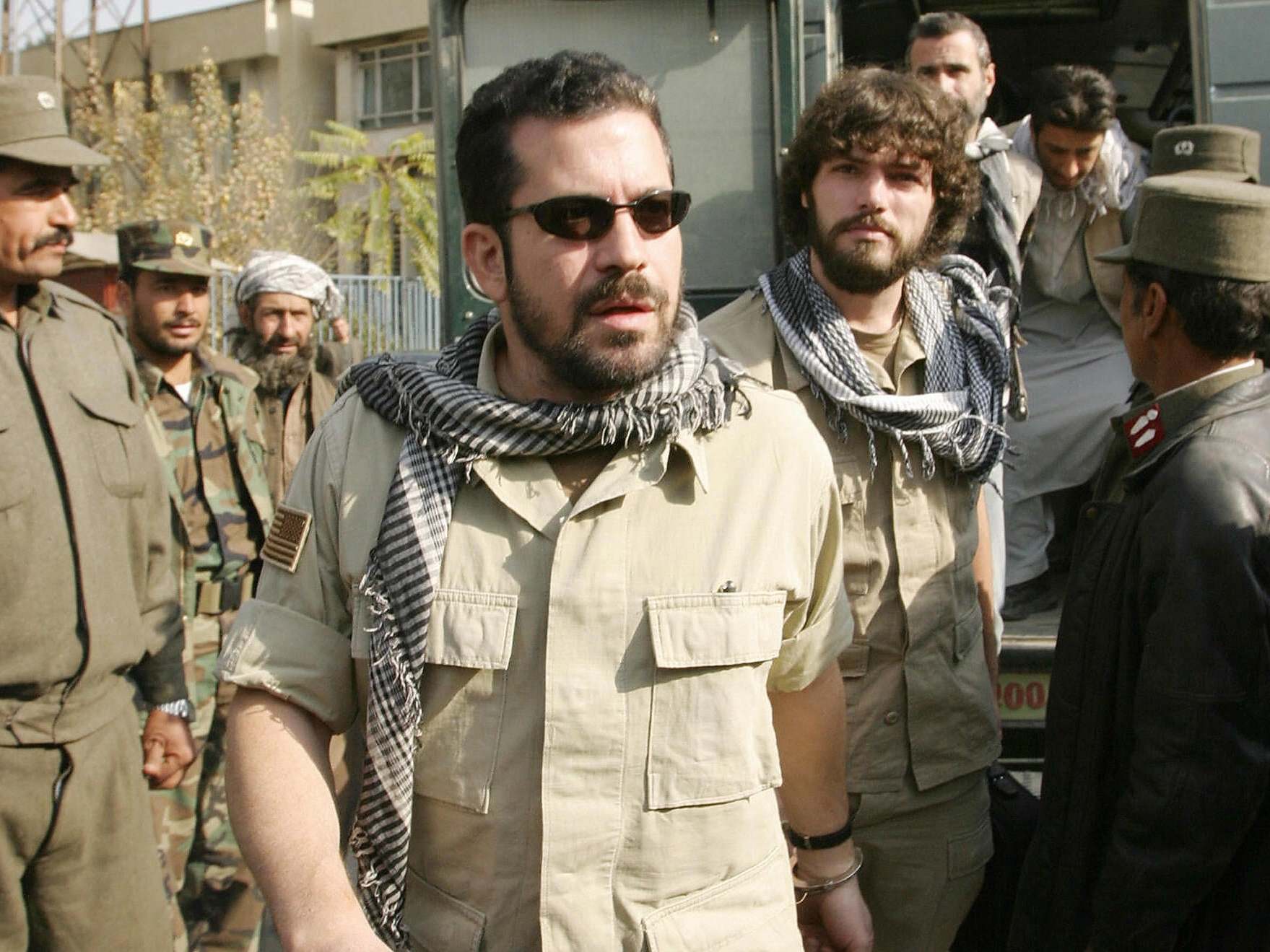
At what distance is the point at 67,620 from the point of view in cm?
287

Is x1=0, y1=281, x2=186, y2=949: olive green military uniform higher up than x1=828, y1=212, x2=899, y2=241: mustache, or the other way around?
x1=828, y1=212, x2=899, y2=241: mustache

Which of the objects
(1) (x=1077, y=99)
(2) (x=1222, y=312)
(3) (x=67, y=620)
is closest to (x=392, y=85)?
(1) (x=1077, y=99)

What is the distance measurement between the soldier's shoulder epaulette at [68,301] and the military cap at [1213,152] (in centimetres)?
287

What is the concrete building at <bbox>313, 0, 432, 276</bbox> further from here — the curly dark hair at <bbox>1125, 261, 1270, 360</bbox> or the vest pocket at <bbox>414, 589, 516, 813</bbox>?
the vest pocket at <bbox>414, 589, 516, 813</bbox>

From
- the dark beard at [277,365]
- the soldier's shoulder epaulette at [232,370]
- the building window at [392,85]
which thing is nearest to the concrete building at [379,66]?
the building window at [392,85]

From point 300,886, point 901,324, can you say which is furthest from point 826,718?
point 901,324

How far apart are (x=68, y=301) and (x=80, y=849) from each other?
52.7 inches

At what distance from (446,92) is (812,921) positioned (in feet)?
8.77

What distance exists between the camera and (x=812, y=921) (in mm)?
2264

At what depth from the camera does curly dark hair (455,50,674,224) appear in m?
1.83

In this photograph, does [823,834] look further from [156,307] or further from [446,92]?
[156,307]

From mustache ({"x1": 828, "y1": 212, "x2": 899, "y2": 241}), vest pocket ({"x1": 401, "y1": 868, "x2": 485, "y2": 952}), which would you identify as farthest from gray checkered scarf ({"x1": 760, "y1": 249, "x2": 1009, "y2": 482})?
vest pocket ({"x1": 401, "y1": 868, "x2": 485, "y2": 952})

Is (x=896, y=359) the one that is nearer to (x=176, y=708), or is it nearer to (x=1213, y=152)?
(x=1213, y=152)

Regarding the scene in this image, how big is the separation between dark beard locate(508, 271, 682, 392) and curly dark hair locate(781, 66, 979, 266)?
3.85ft
